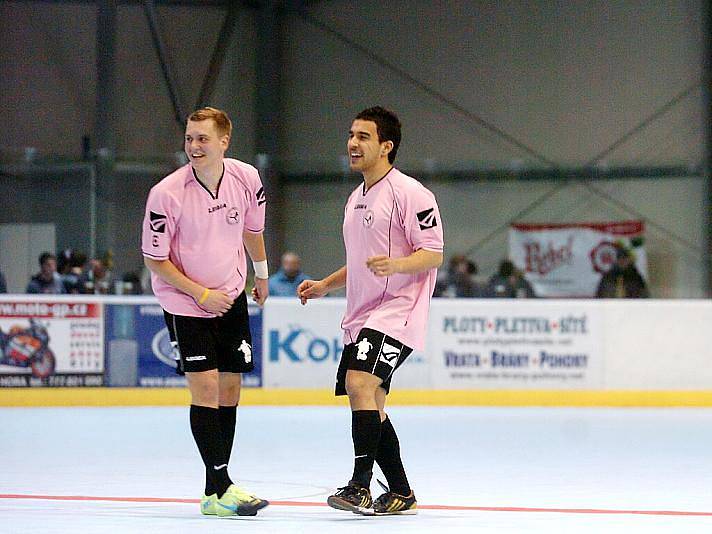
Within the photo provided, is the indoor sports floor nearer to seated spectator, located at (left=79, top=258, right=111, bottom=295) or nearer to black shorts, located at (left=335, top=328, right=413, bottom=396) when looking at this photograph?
black shorts, located at (left=335, top=328, right=413, bottom=396)

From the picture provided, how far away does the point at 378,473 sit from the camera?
6832 mm

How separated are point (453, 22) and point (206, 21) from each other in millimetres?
3437

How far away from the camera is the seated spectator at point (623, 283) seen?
12.1 m

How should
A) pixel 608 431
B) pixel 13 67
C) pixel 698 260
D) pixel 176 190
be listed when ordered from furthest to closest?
pixel 13 67 → pixel 698 260 → pixel 608 431 → pixel 176 190

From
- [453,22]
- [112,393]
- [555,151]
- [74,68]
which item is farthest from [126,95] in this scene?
[112,393]

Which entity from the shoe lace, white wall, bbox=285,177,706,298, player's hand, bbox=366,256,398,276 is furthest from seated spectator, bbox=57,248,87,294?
player's hand, bbox=366,256,398,276

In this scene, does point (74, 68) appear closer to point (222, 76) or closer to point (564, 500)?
point (222, 76)

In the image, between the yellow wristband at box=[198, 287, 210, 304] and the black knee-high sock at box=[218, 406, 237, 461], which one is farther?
the black knee-high sock at box=[218, 406, 237, 461]

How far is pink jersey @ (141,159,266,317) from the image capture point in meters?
5.14

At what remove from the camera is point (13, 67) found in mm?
17734

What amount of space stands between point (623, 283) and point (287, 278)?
312 cm

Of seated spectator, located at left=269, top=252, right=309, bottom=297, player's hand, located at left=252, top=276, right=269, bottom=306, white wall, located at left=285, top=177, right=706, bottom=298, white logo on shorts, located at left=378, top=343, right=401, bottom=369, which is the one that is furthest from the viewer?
white wall, located at left=285, top=177, right=706, bottom=298

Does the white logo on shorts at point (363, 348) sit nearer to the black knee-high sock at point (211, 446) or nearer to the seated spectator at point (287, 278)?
the black knee-high sock at point (211, 446)

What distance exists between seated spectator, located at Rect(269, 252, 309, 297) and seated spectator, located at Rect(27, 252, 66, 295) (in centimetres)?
185
